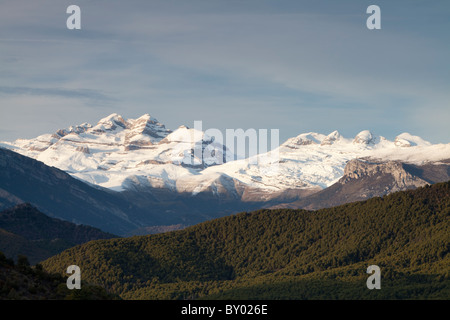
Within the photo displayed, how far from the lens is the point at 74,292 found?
108500mm

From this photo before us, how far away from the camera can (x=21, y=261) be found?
114875 mm
